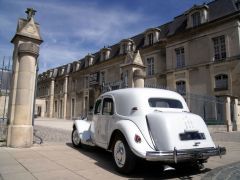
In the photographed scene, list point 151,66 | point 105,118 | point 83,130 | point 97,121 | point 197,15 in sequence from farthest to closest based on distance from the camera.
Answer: point 151,66, point 197,15, point 83,130, point 97,121, point 105,118

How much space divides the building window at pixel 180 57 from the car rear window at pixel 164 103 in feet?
59.6

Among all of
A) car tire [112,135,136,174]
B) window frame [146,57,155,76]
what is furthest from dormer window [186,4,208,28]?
car tire [112,135,136,174]

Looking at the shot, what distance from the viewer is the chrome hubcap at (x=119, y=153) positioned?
472cm

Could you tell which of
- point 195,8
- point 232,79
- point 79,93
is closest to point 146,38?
point 195,8

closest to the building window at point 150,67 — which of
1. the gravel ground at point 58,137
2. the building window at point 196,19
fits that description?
the building window at point 196,19

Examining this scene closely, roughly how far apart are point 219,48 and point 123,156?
18622mm

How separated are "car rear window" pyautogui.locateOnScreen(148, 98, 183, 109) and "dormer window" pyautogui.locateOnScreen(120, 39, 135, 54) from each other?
23.7 meters

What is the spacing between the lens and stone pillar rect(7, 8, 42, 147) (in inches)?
282

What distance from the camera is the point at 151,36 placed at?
88.4 ft

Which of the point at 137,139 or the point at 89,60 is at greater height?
the point at 89,60

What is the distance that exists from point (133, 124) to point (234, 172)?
90.9 inches

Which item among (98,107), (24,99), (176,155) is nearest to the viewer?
(176,155)

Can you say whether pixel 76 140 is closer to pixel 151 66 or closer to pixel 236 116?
pixel 236 116

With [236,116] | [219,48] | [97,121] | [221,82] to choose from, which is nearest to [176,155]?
[97,121]
